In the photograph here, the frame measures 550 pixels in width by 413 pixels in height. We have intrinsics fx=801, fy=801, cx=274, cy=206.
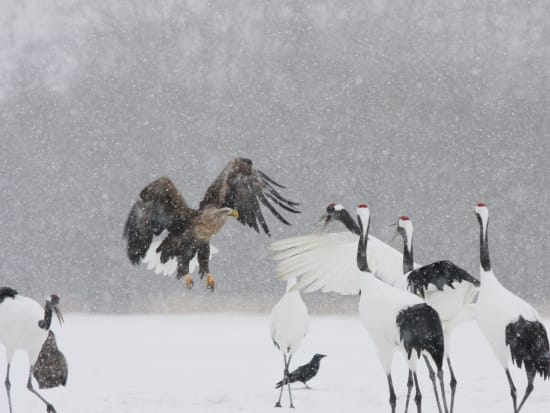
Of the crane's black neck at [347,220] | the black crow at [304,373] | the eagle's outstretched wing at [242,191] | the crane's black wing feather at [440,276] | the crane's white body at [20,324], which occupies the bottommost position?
the black crow at [304,373]

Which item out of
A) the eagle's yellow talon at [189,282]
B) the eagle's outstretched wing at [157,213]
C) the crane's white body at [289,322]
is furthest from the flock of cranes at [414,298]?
the crane's white body at [289,322]

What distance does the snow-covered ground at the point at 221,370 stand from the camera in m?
6.37

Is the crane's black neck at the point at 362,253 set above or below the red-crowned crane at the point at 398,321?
above

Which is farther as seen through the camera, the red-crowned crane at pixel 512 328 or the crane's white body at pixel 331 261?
the crane's white body at pixel 331 261

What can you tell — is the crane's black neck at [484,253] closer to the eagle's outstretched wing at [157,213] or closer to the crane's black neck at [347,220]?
the crane's black neck at [347,220]

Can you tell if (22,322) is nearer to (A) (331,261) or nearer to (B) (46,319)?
(B) (46,319)

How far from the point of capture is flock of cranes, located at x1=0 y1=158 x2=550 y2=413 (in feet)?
15.5

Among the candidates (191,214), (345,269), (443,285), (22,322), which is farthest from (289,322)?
(22,322)

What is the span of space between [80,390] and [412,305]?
11.5 ft

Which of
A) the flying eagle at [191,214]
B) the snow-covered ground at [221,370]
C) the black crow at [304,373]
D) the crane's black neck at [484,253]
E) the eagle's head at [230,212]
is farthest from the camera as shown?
the black crow at [304,373]

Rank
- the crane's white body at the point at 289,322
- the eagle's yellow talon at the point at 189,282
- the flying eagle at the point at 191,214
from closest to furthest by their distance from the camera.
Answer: the eagle's yellow talon at the point at 189,282
the flying eagle at the point at 191,214
the crane's white body at the point at 289,322

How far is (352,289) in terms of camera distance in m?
5.57

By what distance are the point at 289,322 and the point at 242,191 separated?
4.07ft

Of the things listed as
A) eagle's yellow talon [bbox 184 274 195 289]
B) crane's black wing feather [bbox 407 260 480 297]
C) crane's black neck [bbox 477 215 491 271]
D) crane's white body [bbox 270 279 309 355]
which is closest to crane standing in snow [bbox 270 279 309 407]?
crane's white body [bbox 270 279 309 355]
